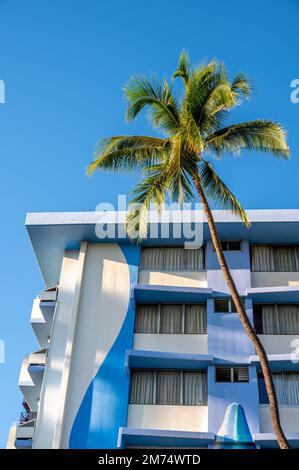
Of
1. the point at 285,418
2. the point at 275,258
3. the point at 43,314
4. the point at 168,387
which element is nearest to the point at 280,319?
the point at 275,258

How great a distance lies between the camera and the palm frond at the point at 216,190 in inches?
853

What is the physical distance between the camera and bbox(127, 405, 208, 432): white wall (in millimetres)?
23812

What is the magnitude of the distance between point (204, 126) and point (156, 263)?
7918 millimetres

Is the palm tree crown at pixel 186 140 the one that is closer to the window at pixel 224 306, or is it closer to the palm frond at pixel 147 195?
the palm frond at pixel 147 195

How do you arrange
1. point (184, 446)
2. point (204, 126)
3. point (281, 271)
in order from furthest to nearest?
1. point (281, 271)
2. point (184, 446)
3. point (204, 126)

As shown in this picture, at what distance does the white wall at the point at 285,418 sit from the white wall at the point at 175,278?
5492mm

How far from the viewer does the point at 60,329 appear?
85.6 feet

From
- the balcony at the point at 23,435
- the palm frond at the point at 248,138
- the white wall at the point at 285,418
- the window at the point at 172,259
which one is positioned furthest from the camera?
the window at the point at 172,259

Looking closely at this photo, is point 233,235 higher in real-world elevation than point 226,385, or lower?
higher

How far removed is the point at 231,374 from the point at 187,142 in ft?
29.5

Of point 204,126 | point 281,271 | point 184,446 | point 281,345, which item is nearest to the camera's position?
point 204,126

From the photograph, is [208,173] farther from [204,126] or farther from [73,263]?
[73,263]

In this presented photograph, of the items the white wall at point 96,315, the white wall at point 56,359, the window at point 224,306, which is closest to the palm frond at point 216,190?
the window at point 224,306

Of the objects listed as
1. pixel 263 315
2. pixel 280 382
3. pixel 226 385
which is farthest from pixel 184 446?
pixel 263 315
